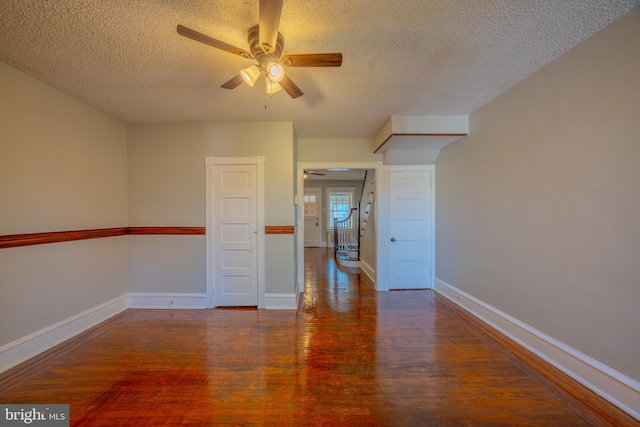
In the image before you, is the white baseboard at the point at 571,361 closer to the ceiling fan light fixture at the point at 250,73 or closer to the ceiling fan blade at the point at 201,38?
the ceiling fan light fixture at the point at 250,73

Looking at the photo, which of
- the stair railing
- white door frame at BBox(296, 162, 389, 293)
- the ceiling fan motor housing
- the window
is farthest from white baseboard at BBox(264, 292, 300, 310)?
the window

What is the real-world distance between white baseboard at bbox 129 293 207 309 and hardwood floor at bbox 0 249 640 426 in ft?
1.03

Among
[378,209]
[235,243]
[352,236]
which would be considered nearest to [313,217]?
[352,236]

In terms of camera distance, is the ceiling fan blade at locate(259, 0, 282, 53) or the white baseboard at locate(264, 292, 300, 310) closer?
the ceiling fan blade at locate(259, 0, 282, 53)

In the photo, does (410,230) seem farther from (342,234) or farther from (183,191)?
(183,191)

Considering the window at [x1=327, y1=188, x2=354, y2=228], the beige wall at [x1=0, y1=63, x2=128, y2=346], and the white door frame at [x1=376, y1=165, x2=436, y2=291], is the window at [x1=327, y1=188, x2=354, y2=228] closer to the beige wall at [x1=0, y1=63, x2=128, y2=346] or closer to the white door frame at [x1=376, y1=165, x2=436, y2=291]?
the white door frame at [x1=376, y1=165, x2=436, y2=291]

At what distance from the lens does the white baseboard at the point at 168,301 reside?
3.14 meters

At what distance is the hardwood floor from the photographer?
1.50 m

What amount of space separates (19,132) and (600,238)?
4.60 metres

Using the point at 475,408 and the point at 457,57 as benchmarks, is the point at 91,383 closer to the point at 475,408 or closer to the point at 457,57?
the point at 475,408

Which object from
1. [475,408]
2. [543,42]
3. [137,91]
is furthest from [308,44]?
[475,408]

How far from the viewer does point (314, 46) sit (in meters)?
1.73

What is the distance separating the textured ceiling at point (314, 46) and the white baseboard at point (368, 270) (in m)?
2.77

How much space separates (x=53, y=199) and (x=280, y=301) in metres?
2.57
